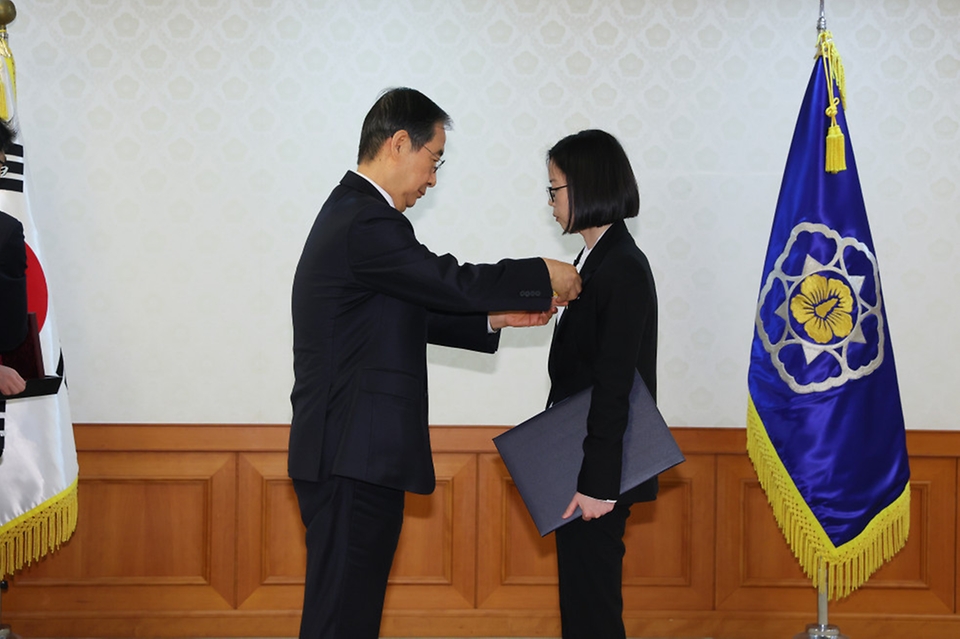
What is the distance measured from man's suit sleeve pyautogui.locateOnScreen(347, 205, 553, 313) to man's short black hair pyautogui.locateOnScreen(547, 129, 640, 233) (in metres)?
0.30

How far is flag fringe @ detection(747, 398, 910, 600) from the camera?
125 inches

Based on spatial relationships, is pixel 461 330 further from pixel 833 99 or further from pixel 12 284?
pixel 833 99

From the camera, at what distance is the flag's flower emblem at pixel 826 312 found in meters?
3.16

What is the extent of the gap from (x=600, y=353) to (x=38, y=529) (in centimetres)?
224

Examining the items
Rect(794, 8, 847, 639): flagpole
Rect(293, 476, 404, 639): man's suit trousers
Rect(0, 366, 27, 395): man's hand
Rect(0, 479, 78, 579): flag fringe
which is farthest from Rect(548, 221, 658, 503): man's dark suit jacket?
Rect(0, 479, 78, 579): flag fringe

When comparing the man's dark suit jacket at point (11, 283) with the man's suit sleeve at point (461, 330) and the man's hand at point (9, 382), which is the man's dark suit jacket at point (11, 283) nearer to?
the man's hand at point (9, 382)

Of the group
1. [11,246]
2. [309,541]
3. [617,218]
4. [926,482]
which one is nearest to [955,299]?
[926,482]

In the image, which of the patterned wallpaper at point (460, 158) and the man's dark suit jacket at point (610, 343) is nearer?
the man's dark suit jacket at point (610, 343)

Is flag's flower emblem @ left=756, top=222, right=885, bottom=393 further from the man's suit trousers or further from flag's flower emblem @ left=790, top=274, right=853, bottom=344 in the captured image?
the man's suit trousers

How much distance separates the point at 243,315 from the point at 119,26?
4.01 ft

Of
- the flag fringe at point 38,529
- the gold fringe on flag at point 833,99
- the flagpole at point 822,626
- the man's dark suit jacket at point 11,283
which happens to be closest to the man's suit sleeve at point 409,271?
the man's dark suit jacket at point 11,283

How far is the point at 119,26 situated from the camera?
3.50 m

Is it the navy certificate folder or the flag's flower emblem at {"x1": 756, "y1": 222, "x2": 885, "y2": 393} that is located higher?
the flag's flower emblem at {"x1": 756, "y1": 222, "x2": 885, "y2": 393}

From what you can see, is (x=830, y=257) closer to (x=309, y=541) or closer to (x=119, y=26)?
(x=309, y=541)
